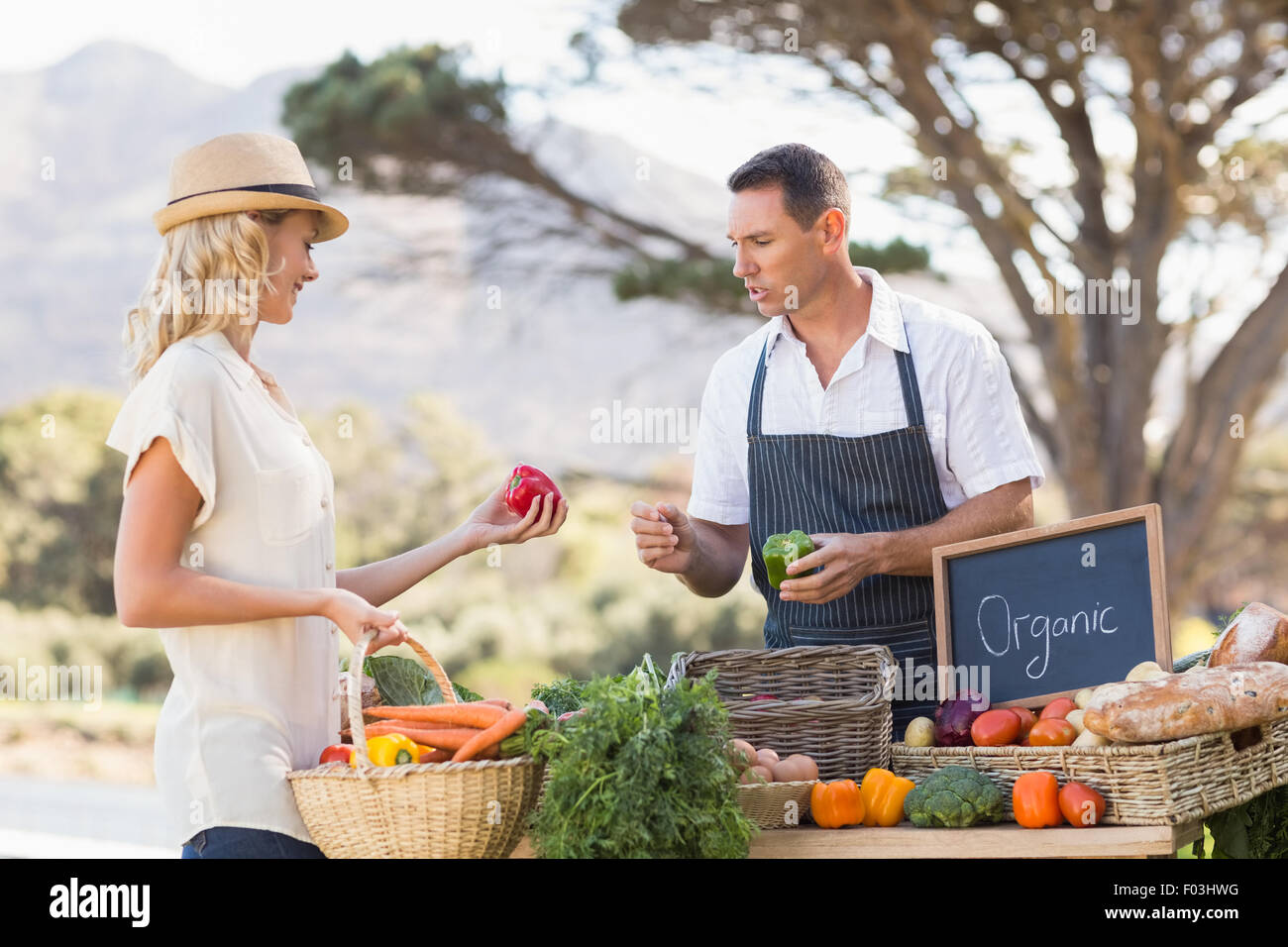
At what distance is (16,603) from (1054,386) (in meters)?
18.4

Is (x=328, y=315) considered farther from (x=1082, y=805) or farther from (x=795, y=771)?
(x=1082, y=805)

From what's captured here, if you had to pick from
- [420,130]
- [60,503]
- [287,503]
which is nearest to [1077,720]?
[287,503]

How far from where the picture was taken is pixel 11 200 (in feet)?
161

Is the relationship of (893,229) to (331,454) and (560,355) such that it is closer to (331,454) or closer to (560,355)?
(331,454)

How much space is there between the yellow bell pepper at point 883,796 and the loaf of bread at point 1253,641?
0.64 m

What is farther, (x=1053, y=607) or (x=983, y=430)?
(x=983, y=430)

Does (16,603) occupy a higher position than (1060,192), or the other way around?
Answer: (1060,192)

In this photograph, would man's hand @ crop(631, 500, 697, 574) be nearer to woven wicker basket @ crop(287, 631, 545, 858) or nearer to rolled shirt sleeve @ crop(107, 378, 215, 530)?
woven wicker basket @ crop(287, 631, 545, 858)

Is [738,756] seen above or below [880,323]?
below

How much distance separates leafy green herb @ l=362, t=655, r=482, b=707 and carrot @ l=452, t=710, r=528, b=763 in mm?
425

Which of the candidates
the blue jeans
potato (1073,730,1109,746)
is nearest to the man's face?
potato (1073,730,1109,746)

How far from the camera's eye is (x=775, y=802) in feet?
7.55

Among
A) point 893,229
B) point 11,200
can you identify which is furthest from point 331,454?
point 11,200

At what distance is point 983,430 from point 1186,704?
95 cm
